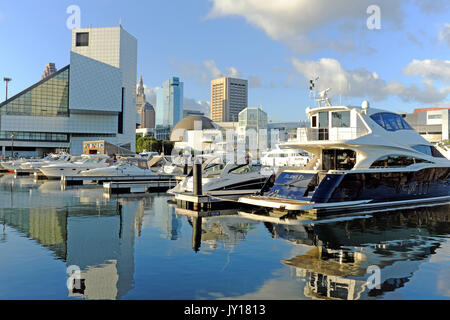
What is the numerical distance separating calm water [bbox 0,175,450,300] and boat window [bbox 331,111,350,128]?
4.82 m

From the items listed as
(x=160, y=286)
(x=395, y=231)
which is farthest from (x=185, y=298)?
(x=395, y=231)

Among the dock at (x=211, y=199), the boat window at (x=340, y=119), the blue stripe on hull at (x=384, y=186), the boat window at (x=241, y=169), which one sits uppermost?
the boat window at (x=340, y=119)

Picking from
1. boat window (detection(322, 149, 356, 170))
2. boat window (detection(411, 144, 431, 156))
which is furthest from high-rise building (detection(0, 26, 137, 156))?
boat window (detection(411, 144, 431, 156))

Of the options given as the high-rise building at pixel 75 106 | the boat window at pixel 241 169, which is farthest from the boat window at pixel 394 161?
the high-rise building at pixel 75 106

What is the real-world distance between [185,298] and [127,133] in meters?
109

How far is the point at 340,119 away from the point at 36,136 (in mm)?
100861

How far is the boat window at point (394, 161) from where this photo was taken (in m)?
19.2

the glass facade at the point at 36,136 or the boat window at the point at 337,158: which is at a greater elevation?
the glass facade at the point at 36,136

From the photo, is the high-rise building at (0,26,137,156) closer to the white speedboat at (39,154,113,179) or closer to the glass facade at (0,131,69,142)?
the glass facade at (0,131,69,142)

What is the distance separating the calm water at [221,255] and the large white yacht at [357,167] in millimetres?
1062

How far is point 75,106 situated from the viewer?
328 feet

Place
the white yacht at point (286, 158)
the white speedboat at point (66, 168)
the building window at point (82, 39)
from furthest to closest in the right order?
the building window at point (82, 39) < the white yacht at point (286, 158) < the white speedboat at point (66, 168)

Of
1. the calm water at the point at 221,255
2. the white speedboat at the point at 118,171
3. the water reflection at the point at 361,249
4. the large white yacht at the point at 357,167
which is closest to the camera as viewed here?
the calm water at the point at 221,255

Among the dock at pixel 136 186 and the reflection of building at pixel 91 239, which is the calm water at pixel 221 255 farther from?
the dock at pixel 136 186
